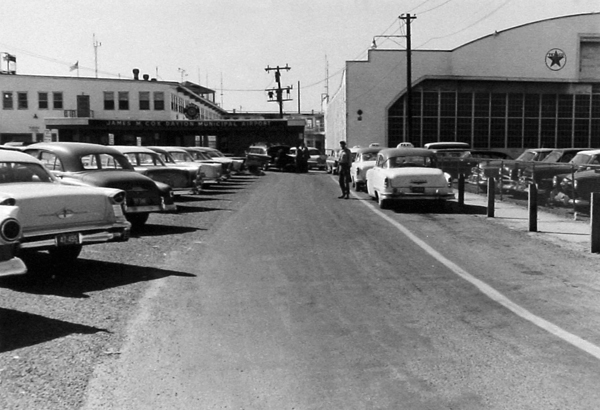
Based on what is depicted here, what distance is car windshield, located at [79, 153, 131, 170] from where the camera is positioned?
14578mm

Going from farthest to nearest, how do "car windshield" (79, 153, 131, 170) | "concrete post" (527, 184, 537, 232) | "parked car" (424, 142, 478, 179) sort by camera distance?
"parked car" (424, 142, 478, 179) → "concrete post" (527, 184, 537, 232) → "car windshield" (79, 153, 131, 170)

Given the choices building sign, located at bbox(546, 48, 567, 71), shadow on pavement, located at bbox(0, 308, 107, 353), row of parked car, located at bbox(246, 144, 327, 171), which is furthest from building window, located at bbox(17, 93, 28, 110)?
shadow on pavement, located at bbox(0, 308, 107, 353)

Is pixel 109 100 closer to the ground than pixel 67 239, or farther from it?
farther from it

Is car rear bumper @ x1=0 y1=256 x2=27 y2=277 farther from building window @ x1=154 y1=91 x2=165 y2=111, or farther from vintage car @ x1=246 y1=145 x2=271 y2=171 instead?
building window @ x1=154 y1=91 x2=165 y2=111

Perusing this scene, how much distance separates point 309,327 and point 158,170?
12958 mm

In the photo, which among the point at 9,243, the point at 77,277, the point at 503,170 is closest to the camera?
the point at 9,243

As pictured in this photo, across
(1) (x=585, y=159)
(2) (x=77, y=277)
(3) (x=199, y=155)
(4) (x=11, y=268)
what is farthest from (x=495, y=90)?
(4) (x=11, y=268)

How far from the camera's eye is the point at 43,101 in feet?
197

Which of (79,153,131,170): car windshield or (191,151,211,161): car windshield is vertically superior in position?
(79,153,131,170): car windshield

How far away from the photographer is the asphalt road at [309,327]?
5582 millimetres

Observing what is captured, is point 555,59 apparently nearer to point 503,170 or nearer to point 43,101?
point 503,170

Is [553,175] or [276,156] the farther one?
[276,156]

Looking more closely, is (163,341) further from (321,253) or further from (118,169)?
(118,169)

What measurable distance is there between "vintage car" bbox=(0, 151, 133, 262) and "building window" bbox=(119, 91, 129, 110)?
169 feet
